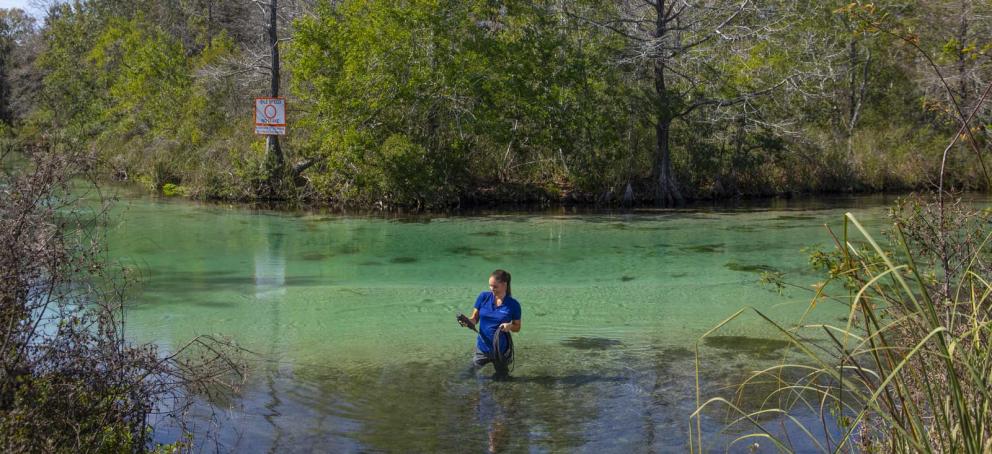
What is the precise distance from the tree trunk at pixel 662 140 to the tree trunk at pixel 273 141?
970 cm

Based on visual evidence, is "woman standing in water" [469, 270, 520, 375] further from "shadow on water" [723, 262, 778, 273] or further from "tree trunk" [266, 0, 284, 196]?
"tree trunk" [266, 0, 284, 196]

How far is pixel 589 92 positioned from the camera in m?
23.2

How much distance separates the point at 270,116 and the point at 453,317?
14324mm

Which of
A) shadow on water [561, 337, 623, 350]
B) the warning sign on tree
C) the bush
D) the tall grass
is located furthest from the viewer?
the warning sign on tree

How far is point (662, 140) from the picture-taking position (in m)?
23.7

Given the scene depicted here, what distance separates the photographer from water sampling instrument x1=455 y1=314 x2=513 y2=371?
308 inches

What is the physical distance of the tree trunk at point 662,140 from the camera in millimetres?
23250

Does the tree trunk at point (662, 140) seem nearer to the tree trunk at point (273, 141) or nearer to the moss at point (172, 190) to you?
the tree trunk at point (273, 141)

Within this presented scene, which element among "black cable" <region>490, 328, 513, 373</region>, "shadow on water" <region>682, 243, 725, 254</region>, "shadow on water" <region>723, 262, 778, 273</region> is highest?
"shadow on water" <region>682, 243, 725, 254</region>

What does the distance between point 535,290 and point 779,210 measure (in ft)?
38.4

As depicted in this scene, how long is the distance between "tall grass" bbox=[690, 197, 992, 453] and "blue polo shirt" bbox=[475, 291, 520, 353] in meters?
1.88

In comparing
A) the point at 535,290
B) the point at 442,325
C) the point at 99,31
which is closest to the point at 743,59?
the point at 535,290

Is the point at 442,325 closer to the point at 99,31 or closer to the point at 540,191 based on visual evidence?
the point at 540,191

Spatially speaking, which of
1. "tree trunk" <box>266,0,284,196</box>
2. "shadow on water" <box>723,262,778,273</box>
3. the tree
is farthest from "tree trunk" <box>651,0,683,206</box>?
"tree trunk" <box>266,0,284,196</box>
